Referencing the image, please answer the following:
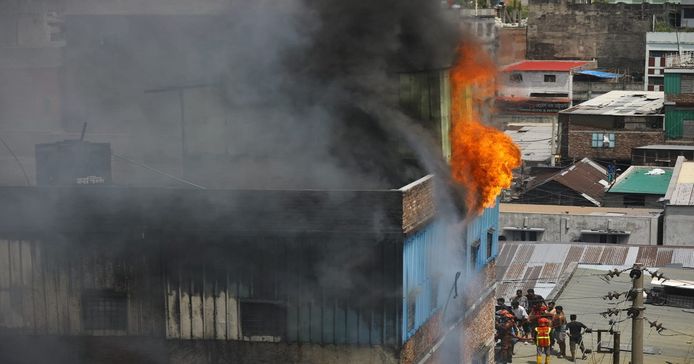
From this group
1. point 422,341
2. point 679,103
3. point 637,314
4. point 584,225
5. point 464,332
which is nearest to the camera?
point 422,341

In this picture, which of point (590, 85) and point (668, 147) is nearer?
point (668, 147)

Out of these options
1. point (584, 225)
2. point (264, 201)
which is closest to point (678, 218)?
point (584, 225)

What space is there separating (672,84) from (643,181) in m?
5.17

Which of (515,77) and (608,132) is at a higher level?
(515,77)

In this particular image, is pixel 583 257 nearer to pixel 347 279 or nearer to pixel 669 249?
pixel 669 249

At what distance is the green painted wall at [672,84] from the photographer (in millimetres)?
36531

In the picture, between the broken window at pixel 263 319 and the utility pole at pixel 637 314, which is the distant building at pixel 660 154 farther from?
the broken window at pixel 263 319

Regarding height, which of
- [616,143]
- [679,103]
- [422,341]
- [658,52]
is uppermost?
[658,52]

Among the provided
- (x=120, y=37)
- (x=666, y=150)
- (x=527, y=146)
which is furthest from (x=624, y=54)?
(x=120, y=37)

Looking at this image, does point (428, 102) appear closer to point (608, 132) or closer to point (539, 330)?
point (539, 330)

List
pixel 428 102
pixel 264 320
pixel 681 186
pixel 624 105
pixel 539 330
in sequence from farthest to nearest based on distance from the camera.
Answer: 1. pixel 624 105
2. pixel 681 186
3. pixel 539 330
4. pixel 428 102
5. pixel 264 320

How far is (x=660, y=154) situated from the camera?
1417 inches

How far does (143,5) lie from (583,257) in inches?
418

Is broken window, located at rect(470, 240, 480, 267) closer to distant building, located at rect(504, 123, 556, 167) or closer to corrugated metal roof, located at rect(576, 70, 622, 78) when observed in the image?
distant building, located at rect(504, 123, 556, 167)
